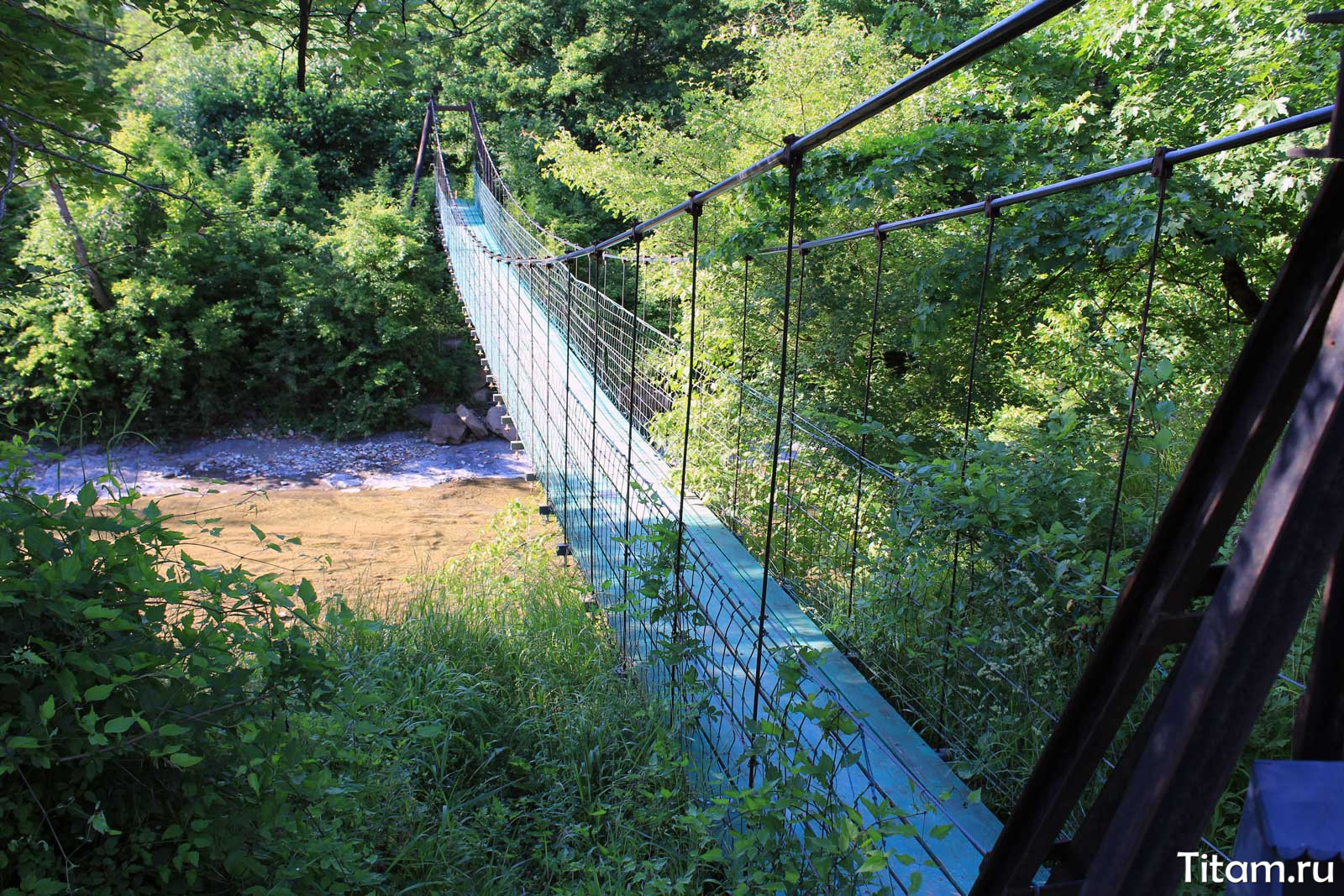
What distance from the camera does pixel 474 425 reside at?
9.84 metres

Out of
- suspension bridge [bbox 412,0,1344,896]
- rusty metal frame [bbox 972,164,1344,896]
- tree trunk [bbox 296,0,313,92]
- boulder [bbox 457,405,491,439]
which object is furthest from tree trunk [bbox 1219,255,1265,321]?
boulder [bbox 457,405,491,439]

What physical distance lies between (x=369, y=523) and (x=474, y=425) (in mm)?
2528

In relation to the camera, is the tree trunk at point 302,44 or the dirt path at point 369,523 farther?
the dirt path at point 369,523

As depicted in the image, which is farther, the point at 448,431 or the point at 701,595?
the point at 448,431

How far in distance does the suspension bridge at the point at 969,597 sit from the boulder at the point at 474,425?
575cm

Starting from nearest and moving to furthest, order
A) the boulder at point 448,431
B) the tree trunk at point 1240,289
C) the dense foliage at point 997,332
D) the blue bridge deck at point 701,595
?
the blue bridge deck at point 701,595 → the dense foliage at point 997,332 → the tree trunk at point 1240,289 → the boulder at point 448,431

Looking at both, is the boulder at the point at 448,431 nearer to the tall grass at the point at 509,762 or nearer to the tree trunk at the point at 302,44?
the tall grass at the point at 509,762

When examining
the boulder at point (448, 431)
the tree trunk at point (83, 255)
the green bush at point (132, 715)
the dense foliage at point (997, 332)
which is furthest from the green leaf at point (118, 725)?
the boulder at point (448, 431)

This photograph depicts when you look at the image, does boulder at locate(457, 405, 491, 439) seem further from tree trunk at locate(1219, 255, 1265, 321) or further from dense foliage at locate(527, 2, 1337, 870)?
tree trunk at locate(1219, 255, 1265, 321)

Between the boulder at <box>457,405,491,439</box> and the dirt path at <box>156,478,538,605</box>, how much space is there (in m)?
1.13

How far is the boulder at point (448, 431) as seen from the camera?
32.0 ft

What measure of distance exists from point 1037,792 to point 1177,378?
11.3 feet

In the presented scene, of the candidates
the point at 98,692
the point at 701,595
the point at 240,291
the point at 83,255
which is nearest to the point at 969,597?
the point at 701,595

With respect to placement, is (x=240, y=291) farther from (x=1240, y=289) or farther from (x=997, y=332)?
(x=1240, y=289)
